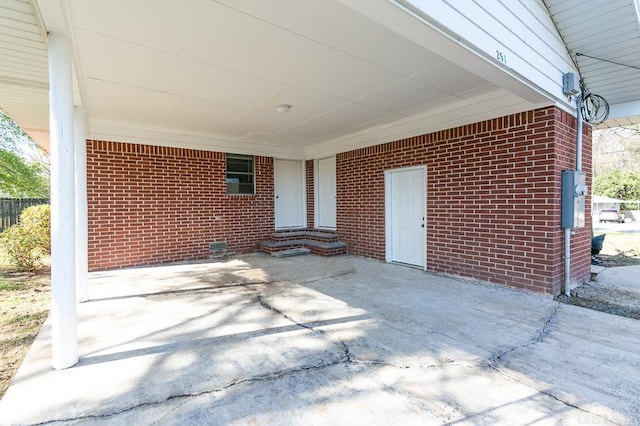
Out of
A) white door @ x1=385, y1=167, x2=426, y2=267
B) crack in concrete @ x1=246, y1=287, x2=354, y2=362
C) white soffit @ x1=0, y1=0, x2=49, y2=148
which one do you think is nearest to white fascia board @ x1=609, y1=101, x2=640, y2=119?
white door @ x1=385, y1=167, x2=426, y2=267

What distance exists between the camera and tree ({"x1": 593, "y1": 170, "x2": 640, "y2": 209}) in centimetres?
2577

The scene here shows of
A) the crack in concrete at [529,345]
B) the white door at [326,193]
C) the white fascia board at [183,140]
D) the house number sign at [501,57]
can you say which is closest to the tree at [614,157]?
the white door at [326,193]

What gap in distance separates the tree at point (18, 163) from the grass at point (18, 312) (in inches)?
260

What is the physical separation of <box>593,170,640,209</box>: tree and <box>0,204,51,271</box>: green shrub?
36.1m

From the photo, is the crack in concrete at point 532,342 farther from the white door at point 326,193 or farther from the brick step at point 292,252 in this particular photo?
the white door at point 326,193

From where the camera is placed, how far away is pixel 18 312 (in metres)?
3.79

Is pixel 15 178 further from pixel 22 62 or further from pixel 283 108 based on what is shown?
pixel 283 108

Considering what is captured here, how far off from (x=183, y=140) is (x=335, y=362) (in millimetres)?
5875

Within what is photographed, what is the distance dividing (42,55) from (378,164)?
5.40m

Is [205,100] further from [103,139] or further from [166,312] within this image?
[166,312]

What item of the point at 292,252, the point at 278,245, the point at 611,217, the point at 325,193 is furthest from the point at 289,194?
the point at 611,217

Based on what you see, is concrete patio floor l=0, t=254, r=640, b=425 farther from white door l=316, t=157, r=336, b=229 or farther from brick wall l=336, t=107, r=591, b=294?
white door l=316, t=157, r=336, b=229

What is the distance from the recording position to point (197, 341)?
294cm

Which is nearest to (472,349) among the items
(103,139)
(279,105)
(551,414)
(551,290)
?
(551,414)
